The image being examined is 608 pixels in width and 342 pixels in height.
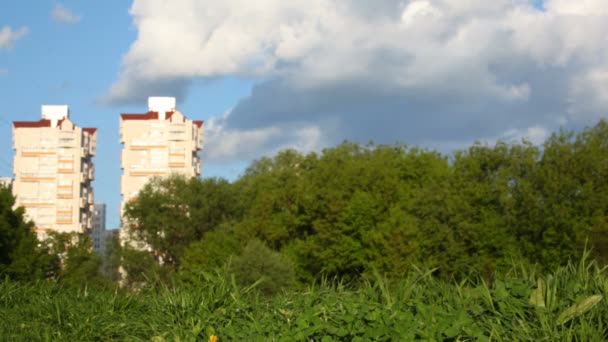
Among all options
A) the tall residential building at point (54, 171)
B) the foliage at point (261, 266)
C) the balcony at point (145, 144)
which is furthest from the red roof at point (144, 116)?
the foliage at point (261, 266)

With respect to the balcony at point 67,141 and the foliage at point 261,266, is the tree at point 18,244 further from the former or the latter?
the balcony at point 67,141

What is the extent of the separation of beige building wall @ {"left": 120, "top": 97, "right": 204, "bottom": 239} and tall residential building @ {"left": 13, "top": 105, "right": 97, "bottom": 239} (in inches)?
345

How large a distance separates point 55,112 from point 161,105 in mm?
22965

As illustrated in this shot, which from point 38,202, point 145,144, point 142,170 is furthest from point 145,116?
point 38,202

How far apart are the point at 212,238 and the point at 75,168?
102500 mm

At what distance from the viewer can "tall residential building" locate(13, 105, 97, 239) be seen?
6688 inches

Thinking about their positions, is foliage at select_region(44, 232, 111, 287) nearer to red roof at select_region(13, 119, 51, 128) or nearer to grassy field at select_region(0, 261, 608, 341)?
grassy field at select_region(0, 261, 608, 341)

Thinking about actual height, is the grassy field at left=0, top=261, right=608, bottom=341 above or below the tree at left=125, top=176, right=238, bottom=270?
below

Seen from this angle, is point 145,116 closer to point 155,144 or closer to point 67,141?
point 155,144

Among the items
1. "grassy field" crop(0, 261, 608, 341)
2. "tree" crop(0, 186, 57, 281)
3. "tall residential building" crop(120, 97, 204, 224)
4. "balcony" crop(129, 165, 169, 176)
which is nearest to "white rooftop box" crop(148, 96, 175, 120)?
"tall residential building" crop(120, 97, 204, 224)

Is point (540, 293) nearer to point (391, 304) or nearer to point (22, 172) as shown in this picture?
point (391, 304)

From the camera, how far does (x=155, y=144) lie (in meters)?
167

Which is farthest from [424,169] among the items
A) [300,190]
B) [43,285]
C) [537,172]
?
[43,285]

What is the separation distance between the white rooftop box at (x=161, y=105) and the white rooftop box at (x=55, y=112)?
18508mm
